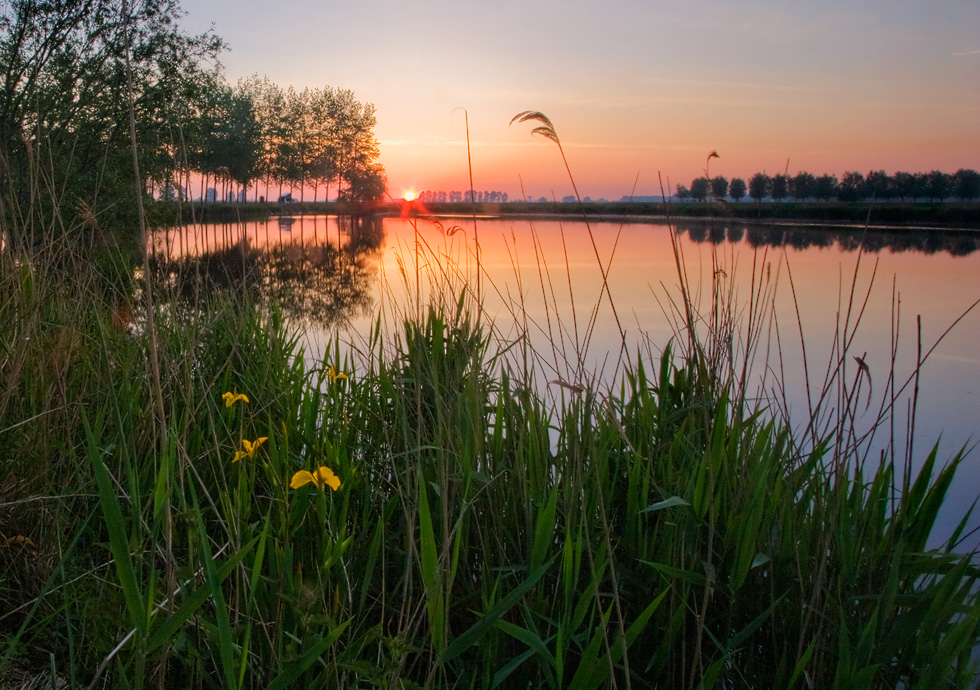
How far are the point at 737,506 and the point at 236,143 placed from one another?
2747cm

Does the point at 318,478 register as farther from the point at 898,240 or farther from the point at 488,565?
the point at 898,240

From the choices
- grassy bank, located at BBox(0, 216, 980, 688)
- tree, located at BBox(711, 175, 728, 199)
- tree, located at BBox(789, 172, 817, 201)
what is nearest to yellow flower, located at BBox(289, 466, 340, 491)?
grassy bank, located at BBox(0, 216, 980, 688)

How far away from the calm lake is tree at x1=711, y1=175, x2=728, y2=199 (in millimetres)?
102

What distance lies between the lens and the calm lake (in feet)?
6.39

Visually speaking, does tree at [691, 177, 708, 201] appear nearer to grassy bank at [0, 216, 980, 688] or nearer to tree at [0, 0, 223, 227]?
grassy bank at [0, 216, 980, 688]

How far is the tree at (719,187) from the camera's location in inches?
77.6

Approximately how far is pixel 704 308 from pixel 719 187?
9.91ft

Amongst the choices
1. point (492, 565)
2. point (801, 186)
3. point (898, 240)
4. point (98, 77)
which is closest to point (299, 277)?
point (98, 77)

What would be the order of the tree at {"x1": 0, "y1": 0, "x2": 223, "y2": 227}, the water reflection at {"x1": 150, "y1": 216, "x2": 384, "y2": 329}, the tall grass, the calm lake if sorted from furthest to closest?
the tree at {"x1": 0, "y1": 0, "x2": 223, "y2": 227} → the water reflection at {"x1": 150, "y1": 216, "x2": 384, "y2": 329} → the calm lake → the tall grass

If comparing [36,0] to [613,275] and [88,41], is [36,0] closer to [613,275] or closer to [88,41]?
[88,41]

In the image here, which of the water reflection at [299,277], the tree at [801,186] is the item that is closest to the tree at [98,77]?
the water reflection at [299,277]

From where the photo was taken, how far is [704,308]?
5027 millimetres

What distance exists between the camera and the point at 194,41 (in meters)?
12.1

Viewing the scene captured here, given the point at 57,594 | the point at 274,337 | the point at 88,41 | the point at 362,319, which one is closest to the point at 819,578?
the point at 57,594
